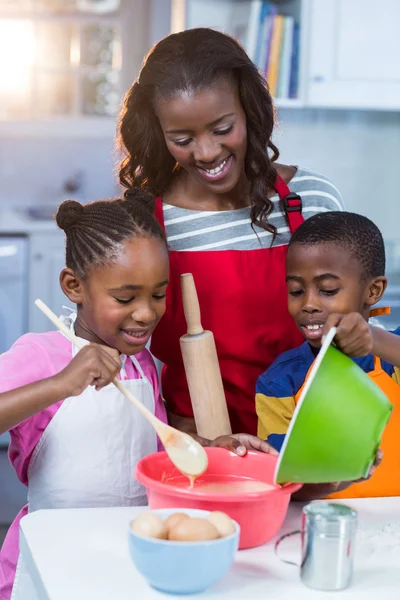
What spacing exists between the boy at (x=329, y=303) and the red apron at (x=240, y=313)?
4.9 inches

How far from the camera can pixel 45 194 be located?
14.4ft

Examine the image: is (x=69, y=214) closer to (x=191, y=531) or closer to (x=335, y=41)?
(x=191, y=531)

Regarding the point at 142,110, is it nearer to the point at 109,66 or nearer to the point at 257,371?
the point at 257,371

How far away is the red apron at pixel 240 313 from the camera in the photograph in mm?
1678

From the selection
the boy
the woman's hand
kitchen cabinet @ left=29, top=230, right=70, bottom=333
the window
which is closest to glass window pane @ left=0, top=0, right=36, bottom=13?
the window

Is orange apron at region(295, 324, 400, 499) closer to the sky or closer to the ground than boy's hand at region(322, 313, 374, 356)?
closer to the ground

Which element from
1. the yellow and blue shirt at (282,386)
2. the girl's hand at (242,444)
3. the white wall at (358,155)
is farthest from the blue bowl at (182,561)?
the white wall at (358,155)

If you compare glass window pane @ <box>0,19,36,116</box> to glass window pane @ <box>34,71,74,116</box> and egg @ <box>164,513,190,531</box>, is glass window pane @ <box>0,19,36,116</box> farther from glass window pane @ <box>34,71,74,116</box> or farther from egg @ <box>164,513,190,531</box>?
egg @ <box>164,513,190,531</box>

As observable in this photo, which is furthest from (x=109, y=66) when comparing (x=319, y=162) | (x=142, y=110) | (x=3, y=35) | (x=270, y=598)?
(x=270, y=598)

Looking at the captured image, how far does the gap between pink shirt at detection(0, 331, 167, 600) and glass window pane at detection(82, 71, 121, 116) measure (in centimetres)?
312

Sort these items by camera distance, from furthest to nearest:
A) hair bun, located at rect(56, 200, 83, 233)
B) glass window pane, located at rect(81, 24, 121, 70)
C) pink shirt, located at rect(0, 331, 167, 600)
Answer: glass window pane, located at rect(81, 24, 121, 70), hair bun, located at rect(56, 200, 83, 233), pink shirt, located at rect(0, 331, 167, 600)

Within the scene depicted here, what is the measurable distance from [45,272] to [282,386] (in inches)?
94.4

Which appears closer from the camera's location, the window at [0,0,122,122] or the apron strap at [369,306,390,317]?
the apron strap at [369,306,390,317]

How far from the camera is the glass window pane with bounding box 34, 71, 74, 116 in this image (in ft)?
14.3
